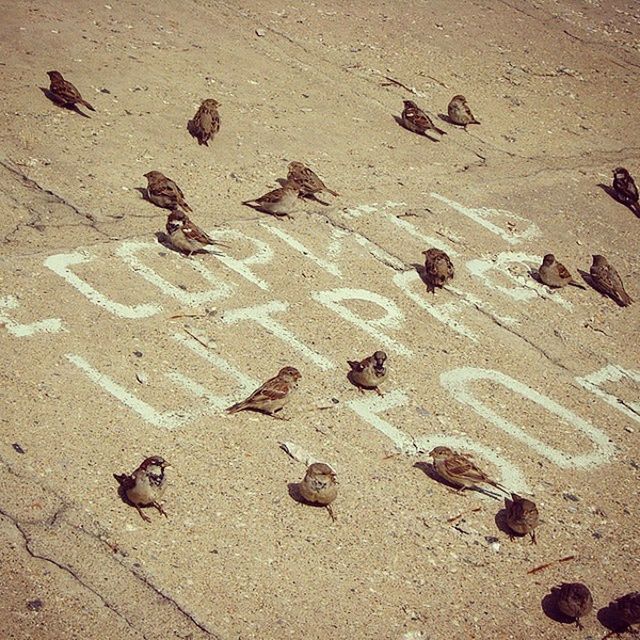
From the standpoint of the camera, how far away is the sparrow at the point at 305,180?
381 inches

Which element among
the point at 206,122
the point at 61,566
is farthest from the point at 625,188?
the point at 61,566

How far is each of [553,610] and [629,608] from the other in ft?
1.48

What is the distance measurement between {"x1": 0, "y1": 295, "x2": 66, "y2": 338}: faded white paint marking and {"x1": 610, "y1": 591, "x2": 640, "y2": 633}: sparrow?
169 inches

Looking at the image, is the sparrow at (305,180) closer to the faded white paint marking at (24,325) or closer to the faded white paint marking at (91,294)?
the faded white paint marking at (91,294)

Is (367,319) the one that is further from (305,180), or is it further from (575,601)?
(575,601)

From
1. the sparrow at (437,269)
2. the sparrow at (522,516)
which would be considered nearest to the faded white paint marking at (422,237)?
the sparrow at (437,269)

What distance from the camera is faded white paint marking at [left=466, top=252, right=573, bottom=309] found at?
9375mm

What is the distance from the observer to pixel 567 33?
54.4 ft

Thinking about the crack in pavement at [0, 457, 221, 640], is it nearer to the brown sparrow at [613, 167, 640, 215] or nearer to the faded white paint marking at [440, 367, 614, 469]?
the faded white paint marking at [440, 367, 614, 469]

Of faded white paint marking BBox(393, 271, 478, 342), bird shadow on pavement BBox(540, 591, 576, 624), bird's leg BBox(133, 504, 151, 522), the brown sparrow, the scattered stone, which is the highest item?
the brown sparrow

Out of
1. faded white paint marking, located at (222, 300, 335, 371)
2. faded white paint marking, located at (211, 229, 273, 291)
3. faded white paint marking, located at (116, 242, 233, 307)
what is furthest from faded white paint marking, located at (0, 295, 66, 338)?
faded white paint marking, located at (211, 229, 273, 291)

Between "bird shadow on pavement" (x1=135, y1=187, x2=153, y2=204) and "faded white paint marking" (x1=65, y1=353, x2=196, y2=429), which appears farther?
"bird shadow on pavement" (x1=135, y1=187, x2=153, y2=204)

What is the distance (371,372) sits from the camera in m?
7.39

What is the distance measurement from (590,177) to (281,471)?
23.8ft
